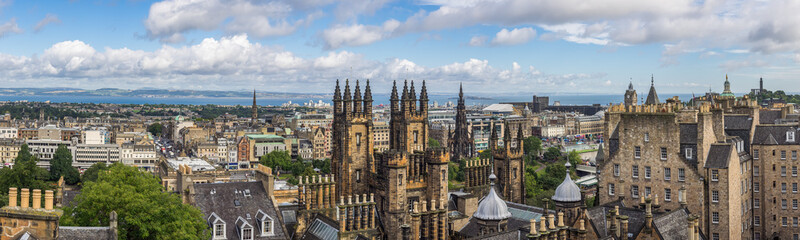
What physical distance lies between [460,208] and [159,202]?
24818 millimetres

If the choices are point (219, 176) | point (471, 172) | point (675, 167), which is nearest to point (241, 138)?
point (219, 176)

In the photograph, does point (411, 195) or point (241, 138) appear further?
point (241, 138)

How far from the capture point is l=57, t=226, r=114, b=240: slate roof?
24.7m

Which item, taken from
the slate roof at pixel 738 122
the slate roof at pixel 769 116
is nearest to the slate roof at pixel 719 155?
the slate roof at pixel 738 122

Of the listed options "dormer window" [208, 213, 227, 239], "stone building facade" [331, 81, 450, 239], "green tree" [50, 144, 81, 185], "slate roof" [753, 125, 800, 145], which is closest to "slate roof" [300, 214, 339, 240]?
"stone building facade" [331, 81, 450, 239]

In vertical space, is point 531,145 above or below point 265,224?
below

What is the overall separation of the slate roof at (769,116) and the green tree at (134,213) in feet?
197

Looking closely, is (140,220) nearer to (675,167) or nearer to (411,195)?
(411,195)

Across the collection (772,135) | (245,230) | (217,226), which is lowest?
(245,230)

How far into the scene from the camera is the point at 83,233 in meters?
24.9

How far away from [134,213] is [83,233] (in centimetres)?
1297

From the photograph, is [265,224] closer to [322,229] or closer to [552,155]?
[322,229]

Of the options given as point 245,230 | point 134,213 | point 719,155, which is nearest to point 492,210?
point 245,230

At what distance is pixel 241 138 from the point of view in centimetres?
19562
